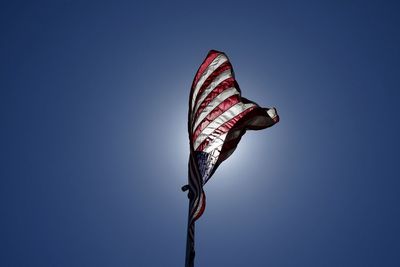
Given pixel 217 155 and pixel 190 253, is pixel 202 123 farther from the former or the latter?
pixel 190 253

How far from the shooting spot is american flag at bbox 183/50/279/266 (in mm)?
8286

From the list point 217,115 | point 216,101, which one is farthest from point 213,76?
point 217,115

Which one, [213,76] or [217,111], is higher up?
[213,76]

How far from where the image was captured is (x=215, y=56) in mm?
10000

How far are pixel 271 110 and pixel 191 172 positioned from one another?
284 cm

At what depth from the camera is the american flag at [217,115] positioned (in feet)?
27.2

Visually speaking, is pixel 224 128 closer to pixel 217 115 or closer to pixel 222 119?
pixel 222 119

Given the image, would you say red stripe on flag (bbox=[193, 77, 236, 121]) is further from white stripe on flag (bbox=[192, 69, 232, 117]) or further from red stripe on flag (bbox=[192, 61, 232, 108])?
red stripe on flag (bbox=[192, 61, 232, 108])

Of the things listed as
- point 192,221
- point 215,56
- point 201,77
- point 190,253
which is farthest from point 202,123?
point 190,253

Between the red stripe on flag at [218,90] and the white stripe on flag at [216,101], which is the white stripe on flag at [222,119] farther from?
the red stripe on flag at [218,90]

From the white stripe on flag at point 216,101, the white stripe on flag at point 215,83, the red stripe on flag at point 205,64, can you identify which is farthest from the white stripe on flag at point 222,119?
the red stripe on flag at point 205,64

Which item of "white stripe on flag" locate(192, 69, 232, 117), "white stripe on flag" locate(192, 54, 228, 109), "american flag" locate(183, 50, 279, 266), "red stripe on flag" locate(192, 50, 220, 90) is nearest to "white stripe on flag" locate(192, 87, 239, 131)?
"american flag" locate(183, 50, 279, 266)

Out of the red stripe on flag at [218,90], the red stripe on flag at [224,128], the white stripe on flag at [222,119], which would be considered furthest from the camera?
the red stripe on flag at [218,90]

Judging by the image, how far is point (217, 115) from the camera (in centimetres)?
905
